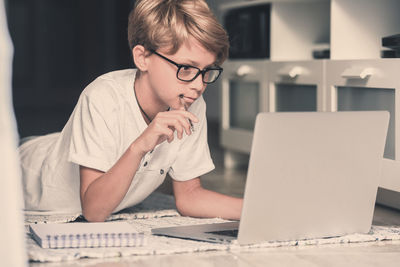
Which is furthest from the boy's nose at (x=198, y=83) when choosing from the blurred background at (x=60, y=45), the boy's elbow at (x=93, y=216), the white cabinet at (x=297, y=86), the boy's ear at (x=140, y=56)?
the blurred background at (x=60, y=45)

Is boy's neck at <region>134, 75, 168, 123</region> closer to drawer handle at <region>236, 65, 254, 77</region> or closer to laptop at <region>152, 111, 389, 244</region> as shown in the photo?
laptop at <region>152, 111, 389, 244</region>

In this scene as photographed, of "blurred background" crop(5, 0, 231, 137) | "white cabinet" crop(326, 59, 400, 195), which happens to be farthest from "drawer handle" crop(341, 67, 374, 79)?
"blurred background" crop(5, 0, 231, 137)

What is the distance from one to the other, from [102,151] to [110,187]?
0.10 metres

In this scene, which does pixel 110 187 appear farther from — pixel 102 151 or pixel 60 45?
pixel 60 45

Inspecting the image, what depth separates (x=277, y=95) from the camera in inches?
107

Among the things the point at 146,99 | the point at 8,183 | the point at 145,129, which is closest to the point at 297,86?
the point at 146,99

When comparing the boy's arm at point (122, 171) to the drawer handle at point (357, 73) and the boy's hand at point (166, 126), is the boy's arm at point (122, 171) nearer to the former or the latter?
the boy's hand at point (166, 126)

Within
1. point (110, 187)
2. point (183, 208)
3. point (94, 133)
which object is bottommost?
point (183, 208)

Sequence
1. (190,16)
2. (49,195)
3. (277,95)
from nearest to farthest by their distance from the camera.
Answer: (190,16) → (49,195) → (277,95)

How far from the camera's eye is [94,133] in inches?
63.8

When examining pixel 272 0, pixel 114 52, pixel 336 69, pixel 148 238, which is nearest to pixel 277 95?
pixel 272 0

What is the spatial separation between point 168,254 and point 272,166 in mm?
279

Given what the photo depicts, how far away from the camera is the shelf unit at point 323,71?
6.39ft

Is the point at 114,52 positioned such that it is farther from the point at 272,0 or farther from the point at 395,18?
A: the point at 395,18
